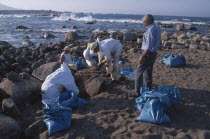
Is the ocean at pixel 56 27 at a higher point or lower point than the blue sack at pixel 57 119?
higher

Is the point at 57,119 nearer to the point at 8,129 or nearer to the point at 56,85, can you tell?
the point at 8,129

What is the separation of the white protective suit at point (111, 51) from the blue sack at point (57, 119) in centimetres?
210

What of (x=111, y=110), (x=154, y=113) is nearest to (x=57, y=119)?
(x=111, y=110)

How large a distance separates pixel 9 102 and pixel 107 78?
2.74m

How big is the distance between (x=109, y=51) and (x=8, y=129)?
2927 mm

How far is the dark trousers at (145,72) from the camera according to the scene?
171 inches

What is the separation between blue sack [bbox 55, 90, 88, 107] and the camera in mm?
4237

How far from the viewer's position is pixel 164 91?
4.29m

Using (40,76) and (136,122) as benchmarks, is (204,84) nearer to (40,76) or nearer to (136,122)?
(136,122)

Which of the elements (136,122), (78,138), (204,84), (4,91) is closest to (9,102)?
(4,91)

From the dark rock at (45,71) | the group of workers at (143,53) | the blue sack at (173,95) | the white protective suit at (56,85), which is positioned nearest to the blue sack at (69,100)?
the white protective suit at (56,85)

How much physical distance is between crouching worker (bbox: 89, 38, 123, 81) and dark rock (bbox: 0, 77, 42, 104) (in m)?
1.79

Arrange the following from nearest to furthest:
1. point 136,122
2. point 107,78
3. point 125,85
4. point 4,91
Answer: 1. point 136,122
2. point 4,91
3. point 125,85
4. point 107,78

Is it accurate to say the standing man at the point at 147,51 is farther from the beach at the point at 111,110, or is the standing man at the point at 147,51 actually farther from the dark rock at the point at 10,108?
the dark rock at the point at 10,108
